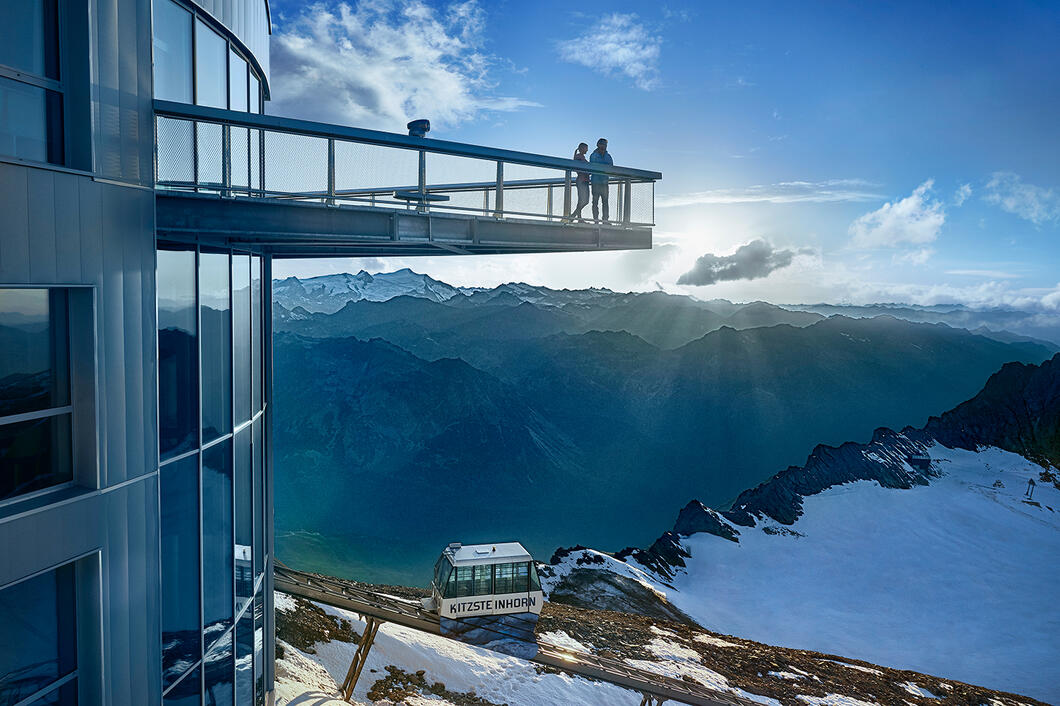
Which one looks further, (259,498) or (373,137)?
(259,498)

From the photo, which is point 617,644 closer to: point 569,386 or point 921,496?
point 921,496

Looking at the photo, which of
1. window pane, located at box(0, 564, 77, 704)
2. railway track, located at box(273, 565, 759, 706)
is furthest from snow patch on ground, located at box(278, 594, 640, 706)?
window pane, located at box(0, 564, 77, 704)

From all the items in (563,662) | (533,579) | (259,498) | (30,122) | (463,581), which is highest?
(30,122)

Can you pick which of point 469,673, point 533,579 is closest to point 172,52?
point 533,579

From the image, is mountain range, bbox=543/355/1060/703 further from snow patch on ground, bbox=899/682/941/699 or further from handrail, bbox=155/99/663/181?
handrail, bbox=155/99/663/181

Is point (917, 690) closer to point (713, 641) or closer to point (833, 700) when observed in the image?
point (833, 700)
